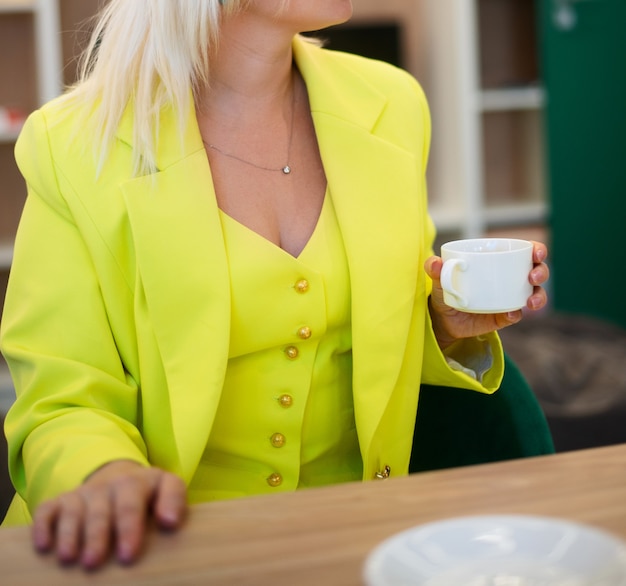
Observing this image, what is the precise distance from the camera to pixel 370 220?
4.25ft

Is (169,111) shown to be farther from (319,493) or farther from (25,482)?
(319,493)

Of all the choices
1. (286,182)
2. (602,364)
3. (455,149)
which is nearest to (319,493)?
(286,182)

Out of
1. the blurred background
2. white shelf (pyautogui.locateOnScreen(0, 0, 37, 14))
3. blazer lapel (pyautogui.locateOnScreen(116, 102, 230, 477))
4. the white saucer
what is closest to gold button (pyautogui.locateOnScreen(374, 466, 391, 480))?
blazer lapel (pyautogui.locateOnScreen(116, 102, 230, 477))

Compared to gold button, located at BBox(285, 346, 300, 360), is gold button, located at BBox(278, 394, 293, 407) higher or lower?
lower

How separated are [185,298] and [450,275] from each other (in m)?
0.31

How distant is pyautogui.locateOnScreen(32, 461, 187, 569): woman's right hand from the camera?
75 centimetres

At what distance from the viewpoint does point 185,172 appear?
4.01ft

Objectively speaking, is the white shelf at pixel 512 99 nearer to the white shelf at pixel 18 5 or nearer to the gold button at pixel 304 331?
the white shelf at pixel 18 5

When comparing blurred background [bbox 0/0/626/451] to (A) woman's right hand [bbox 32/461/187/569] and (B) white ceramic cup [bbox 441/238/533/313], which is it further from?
(A) woman's right hand [bbox 32/461/187/569]

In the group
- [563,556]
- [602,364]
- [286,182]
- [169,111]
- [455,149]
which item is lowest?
[602,364]

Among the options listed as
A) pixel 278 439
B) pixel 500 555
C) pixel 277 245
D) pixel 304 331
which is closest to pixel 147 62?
pixel 277 245

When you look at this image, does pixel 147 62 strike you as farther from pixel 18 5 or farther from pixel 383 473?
pixel 18 5

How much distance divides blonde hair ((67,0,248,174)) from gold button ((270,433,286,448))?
39 cm

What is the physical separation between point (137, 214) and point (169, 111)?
0.17 m
